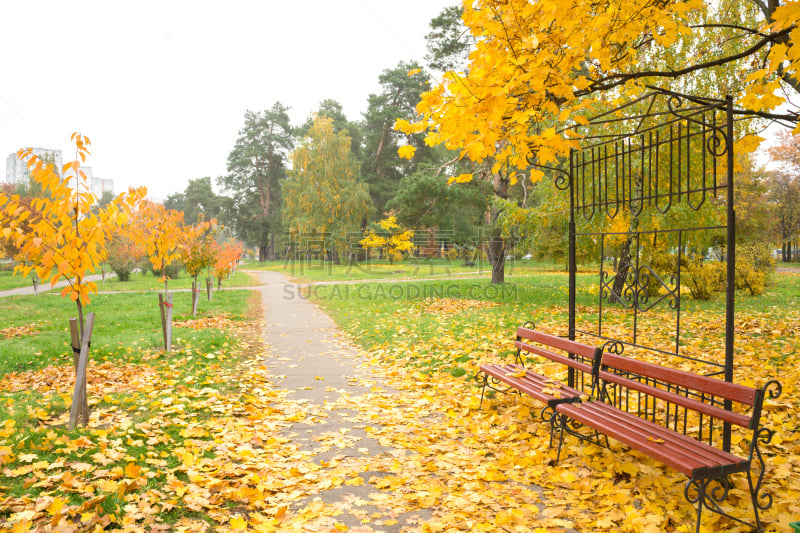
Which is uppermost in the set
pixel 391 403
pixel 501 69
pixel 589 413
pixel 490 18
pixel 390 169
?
pixel 390 169

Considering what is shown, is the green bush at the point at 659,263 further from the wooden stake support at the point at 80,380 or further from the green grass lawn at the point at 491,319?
the wooden stake support at the point at 80,380

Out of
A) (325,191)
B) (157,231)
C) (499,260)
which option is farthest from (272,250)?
(157,231)

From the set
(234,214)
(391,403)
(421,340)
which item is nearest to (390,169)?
(234,214)

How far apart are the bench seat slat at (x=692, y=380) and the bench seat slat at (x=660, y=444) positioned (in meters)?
0.36

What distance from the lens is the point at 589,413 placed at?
3648mm

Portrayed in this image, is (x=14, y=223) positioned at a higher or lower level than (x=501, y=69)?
lower

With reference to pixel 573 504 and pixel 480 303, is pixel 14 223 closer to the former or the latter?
pixel 573 504

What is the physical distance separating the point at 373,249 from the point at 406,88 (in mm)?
14587

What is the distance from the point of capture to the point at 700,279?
13.0m

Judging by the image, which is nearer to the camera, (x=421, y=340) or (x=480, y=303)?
(x=421, y=340)

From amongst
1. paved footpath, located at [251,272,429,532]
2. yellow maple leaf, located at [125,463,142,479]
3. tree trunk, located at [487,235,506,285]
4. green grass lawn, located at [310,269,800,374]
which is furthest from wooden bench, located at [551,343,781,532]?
tree trunk, located at [487,235,506,285]

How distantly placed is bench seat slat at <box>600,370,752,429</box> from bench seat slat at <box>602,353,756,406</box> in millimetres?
95

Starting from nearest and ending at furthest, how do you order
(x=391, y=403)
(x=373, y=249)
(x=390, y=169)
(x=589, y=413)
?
(x=589, y=413) → (x=391, y=403) → (x=373, y=249) → (x=390, y=169)

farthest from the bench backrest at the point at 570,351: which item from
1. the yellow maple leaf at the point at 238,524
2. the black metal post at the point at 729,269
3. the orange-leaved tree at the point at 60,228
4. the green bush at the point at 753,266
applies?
the green bush at the point at 753,266
